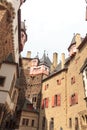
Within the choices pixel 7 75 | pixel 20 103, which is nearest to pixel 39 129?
pixel 20 103

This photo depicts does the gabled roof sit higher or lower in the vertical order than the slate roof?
lower

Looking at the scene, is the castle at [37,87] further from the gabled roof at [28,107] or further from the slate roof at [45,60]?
the slate roof at [45,60]

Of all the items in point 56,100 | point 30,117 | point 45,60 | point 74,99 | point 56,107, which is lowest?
point 30,117

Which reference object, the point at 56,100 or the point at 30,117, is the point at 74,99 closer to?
the point at 56,100

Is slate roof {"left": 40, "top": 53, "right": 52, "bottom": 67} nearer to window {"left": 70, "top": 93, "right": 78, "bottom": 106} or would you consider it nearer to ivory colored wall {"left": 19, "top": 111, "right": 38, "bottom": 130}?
ivory colored wall {"left": 19, "top": 111, "right": 38, "bottom": 130}

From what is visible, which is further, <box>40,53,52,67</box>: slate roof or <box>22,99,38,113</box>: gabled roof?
<box>40,53,52,67</box>: slate roof

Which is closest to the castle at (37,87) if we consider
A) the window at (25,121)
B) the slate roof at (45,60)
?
the window at (25,121)

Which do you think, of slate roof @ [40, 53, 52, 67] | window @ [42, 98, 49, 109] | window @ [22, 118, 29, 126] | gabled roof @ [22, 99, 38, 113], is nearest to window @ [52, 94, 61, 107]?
window @ [42, 98, 49, 109]

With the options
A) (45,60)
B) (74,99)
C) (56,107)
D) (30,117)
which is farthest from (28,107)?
(45,60)

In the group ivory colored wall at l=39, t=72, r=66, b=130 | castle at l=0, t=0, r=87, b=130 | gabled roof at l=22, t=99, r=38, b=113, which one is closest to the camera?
castle at l=0, t=0, r=87, b=130

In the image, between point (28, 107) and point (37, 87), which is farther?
point (37, 87)

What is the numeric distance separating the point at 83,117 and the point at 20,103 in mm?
17084

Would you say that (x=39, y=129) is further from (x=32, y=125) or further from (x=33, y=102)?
(x=33, y=102)

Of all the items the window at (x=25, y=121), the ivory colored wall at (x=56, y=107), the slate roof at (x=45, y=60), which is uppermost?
the slate roof at (x=45, y=60)
